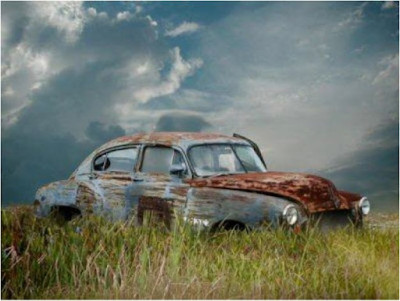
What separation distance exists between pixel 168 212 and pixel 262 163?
1.35m

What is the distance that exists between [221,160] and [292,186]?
39.9 inches

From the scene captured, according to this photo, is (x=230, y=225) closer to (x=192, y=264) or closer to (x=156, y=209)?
(x=156, y=209)

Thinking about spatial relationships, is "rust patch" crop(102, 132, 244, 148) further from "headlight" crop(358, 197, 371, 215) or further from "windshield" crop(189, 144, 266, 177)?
"headlight" crop(358, 197, 371, 215)

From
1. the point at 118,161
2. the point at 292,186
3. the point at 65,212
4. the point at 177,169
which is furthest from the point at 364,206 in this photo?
the point at 65,212

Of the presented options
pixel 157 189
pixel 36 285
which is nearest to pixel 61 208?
pixel 157 189

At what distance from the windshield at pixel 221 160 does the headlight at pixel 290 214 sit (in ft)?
3.31

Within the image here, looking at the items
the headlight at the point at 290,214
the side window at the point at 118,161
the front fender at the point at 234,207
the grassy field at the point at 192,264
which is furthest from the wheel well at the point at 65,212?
the headlight at the point at 290,214

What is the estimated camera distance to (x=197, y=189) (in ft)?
21.6

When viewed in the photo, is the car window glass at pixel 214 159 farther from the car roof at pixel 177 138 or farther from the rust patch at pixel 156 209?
the rust patch at pixel 156 209

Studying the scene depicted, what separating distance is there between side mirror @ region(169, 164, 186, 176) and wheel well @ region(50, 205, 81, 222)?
1.58 meters

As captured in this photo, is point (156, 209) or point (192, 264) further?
point (156, 209)

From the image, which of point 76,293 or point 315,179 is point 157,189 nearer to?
point 315,179

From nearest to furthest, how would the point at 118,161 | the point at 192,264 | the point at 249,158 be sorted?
the point at 192,264, the point at 249,158, the point at 118,161

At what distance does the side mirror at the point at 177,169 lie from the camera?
673 centimetres
